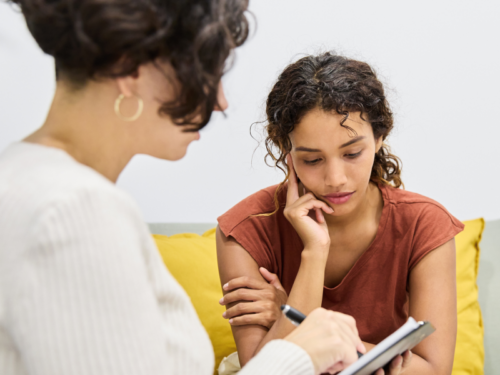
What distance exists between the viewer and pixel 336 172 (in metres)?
1.09

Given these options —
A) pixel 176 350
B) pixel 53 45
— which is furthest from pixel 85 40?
pixel 176 350

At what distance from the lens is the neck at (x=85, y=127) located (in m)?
0.59

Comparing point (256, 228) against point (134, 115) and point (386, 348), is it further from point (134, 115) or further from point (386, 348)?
point (134, 115)

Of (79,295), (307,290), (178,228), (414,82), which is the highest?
(414,82)

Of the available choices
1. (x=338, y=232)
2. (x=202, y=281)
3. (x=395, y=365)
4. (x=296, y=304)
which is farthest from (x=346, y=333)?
(x=202, y=281)

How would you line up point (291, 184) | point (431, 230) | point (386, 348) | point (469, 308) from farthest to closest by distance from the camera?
point (469, 308)
point (291, 184)
point (431, 230)
point (386, 348)

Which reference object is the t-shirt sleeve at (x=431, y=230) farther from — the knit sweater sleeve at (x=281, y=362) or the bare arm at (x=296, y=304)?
the knit sweater sleeve at (x=281, y=362)

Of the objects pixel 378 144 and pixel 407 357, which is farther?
pixel 378 144

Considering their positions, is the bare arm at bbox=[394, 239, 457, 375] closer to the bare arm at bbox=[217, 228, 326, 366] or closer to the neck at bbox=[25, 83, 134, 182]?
the bare arm at bbox=[217, 228, 326, 366]

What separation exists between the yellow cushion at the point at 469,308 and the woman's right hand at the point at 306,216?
62 cm

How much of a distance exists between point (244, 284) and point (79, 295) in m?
0.72

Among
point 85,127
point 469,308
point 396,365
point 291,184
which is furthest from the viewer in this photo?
point 469,308

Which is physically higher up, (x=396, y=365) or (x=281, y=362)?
(x=281, y=362)

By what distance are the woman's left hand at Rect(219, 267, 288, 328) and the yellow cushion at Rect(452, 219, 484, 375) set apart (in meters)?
0.66
